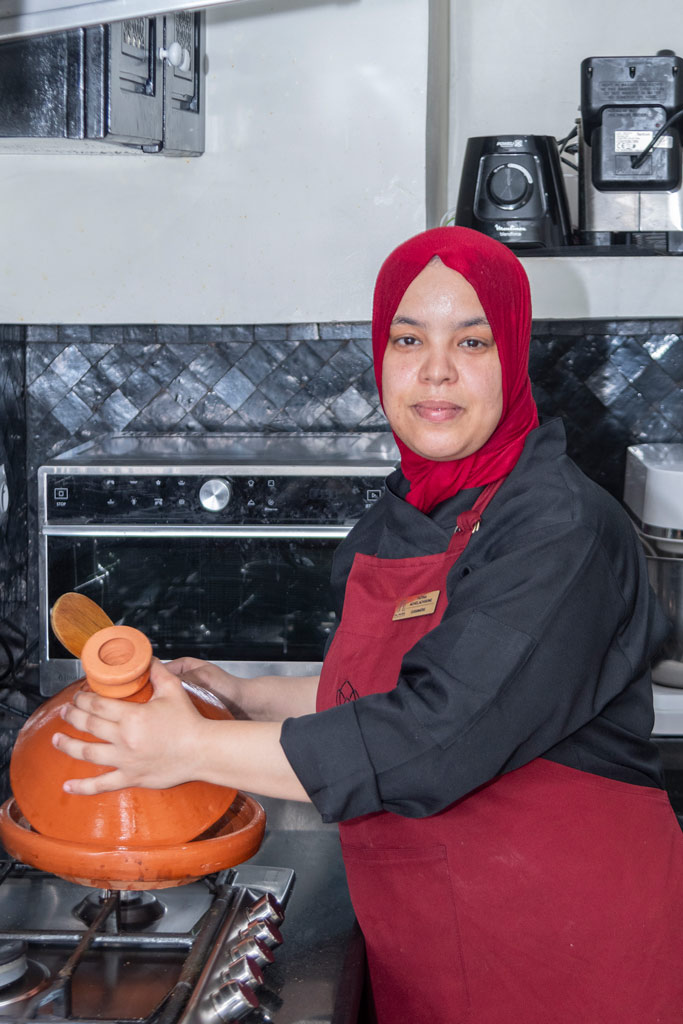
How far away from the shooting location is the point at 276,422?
2.19 metres

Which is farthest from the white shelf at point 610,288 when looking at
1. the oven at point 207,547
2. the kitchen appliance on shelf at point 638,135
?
the oven at point 207,547

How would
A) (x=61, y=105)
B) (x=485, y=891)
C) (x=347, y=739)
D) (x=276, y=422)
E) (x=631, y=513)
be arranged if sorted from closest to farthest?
(x=347, y=739) → (x=485, y=891) → (x=61, y=105) → (x=631, y=513) → (x=276, y=422)

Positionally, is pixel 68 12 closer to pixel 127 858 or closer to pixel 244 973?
pixel 127 858

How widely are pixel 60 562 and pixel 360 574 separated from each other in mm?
767

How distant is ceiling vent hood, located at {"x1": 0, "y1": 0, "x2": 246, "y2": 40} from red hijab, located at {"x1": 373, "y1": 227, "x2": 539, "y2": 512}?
293 millimetres

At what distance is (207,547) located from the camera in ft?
5.74

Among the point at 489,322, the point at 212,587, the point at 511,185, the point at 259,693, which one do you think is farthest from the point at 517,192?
the point at 259,693

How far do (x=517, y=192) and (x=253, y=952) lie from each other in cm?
144

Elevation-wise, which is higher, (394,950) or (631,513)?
(631,513)

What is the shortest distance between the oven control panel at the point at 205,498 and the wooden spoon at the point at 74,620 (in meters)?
0.77

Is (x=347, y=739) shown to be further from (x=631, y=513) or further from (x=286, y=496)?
(x=631, y=513)

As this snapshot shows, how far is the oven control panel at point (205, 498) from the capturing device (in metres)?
1.72

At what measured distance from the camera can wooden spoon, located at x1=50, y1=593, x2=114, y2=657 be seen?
88 centimetres

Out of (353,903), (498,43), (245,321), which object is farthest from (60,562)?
(498,43)
